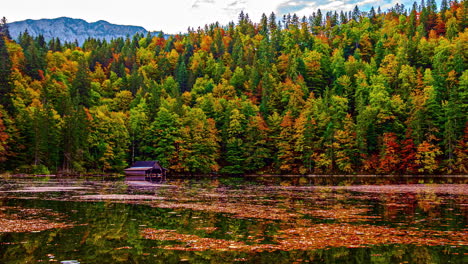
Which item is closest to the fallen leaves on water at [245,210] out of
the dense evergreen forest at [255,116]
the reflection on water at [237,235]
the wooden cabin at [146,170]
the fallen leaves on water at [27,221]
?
the reflection on water at [237,235]

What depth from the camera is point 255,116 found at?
10881cm

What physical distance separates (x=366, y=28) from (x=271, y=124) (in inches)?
3713

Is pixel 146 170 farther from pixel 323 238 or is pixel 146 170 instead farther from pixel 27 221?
pixel 323 238

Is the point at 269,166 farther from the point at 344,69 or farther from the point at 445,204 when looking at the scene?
the point at 445,204

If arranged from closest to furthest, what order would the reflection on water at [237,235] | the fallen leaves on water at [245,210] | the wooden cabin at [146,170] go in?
the reflection on water at [237,235] → the fallen leaves on water at [245,210] → the wooden cabin at [146,170]

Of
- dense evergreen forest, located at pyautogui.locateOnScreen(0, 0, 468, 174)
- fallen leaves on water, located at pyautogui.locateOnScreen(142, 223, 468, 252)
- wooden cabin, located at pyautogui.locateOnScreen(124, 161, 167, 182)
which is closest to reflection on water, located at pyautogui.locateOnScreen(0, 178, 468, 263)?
fallen leaves on water, located at pyautogui.locateOnScreen(142, 223, 468, 252)

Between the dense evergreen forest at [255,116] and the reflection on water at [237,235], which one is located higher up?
the dense evergreen forest at [255,116]

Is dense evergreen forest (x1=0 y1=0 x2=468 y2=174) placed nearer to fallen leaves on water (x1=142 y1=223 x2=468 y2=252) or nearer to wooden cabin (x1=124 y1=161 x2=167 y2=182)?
wooden cabin (x1=124 y1=161 x2=167 y2=182)

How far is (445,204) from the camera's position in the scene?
86.4ft

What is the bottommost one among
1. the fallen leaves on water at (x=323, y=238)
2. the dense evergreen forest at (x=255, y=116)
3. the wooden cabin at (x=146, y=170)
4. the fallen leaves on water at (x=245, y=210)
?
the wooden cabin at (x=146, y=170)

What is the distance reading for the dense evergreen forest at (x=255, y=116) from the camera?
8569cm

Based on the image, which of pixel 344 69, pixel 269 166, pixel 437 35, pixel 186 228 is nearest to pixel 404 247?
pixel 186 228

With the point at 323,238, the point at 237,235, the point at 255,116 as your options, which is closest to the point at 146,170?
the point at 255,116

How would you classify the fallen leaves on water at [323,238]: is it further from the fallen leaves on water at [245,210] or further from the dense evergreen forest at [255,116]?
the dense evergreen forest at [255,116]
